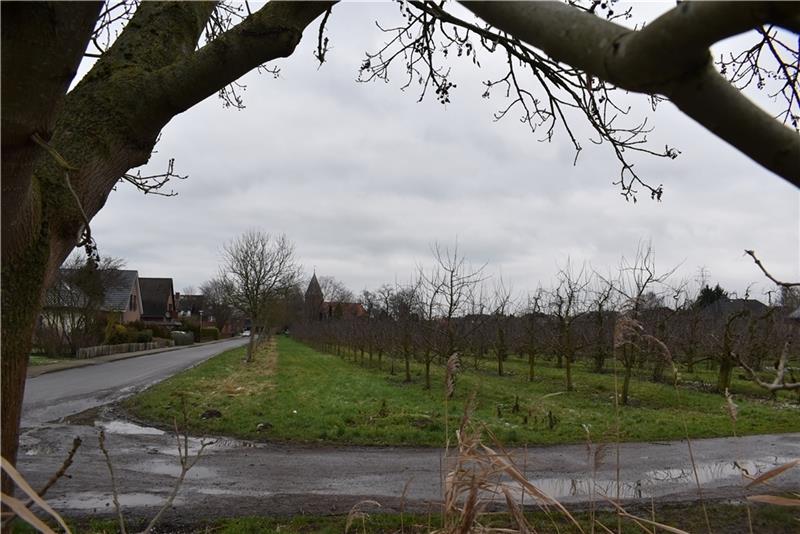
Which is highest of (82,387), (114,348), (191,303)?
(191,303)

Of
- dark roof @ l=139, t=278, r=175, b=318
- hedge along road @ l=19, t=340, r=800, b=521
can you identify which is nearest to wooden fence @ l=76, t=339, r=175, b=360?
hedge along road @ l=19, t=340, r=800, b=521

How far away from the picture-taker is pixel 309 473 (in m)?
8.18

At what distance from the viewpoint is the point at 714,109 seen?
32.4 inches

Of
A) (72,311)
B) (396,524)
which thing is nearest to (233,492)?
(396,524)

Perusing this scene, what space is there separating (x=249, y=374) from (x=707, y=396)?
15.4 metres

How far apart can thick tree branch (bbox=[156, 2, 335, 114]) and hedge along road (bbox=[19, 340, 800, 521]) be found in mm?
4207

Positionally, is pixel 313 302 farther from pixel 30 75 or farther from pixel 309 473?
pixel 30 75

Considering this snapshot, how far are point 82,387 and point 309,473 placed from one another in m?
12.4

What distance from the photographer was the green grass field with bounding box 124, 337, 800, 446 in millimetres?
10898

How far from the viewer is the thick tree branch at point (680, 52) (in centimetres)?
73

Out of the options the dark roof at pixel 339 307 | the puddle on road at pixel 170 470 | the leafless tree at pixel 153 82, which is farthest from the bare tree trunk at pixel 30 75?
the dark roof at pixel 339 307

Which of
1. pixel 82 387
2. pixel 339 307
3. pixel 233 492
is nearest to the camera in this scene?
pixel 233 492

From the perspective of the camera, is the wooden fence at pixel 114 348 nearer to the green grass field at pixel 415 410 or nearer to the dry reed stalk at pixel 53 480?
the green grass field at pixel 415 410

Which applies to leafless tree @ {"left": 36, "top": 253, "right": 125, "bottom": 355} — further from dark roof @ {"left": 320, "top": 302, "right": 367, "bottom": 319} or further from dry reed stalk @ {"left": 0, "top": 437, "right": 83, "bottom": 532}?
dark roof @ {"left": 320, "top": 302, "right": 367, "bottom": 319}
